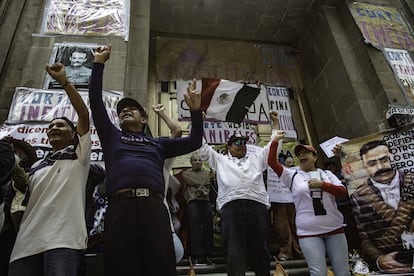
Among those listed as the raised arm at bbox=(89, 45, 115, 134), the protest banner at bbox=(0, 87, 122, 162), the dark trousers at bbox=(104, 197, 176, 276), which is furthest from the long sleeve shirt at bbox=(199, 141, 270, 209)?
the protest banner at bbox=(0, 87, 122, 162)

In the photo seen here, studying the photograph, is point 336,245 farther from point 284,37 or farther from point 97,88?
point 284,37

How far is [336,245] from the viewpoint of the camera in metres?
3.03

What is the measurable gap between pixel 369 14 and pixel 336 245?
7.27m

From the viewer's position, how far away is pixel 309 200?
3312 millimetres

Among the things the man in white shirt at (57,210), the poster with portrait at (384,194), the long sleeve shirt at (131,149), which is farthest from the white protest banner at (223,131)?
the man in white shirt at (57,210)

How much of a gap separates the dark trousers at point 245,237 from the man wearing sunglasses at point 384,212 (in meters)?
1.79

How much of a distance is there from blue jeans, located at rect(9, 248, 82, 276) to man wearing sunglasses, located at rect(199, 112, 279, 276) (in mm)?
1490

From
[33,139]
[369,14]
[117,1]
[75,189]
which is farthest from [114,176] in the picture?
[369,14]

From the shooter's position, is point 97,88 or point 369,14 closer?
point 97,88

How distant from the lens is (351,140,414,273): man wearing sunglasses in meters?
3.90

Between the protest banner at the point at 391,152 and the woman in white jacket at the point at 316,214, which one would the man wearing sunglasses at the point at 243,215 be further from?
the protest banner at the point at 391,152

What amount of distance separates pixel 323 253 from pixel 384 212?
1609mm

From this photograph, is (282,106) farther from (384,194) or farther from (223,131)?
(384,194)

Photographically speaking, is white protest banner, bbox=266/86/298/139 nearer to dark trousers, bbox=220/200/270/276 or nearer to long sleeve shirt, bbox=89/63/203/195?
dark trousers, bbox=220/200/270/276
